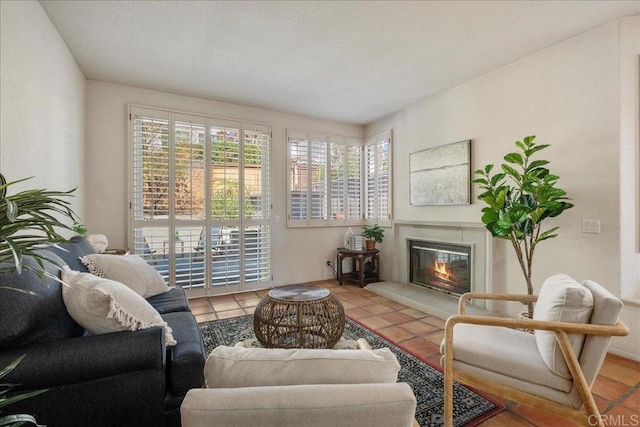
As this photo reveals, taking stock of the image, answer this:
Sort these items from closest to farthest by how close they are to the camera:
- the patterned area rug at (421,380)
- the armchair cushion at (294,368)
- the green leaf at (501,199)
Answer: the armchair cushion at (294,368) < the patterned area rug at (421,380) < the green leaf at (501,199)

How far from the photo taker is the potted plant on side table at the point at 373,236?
183 inches

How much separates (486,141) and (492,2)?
1.47 m

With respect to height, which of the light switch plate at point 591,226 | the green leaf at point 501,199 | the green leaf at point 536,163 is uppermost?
the green leaf at point 536,163

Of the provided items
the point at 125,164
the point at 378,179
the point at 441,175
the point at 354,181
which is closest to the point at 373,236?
the point at 378,179

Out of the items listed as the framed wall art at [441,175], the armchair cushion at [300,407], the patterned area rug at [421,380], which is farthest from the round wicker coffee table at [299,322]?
the framed wall art at [441,175]

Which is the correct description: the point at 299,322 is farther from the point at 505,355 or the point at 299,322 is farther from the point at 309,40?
the point at 309,40

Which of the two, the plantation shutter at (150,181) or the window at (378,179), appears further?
the window at (378,179)

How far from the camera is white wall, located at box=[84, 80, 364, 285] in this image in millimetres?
3434

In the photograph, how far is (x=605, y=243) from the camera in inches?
94.1

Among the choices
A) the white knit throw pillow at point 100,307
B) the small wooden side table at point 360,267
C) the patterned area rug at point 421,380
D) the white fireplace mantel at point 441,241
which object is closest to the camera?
the white knit throw pillow at point 100,307

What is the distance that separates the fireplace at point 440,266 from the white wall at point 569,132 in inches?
16.4

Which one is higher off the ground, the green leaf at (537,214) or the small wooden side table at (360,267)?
the green leaf at (537,214)

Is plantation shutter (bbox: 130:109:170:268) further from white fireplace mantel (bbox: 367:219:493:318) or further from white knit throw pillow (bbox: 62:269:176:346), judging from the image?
white fireplace mantel (bbox: 367:219:493:318)

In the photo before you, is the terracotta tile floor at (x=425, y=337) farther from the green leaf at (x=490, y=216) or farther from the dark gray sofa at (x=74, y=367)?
the dark gray sofa at (x=74, y=367)
